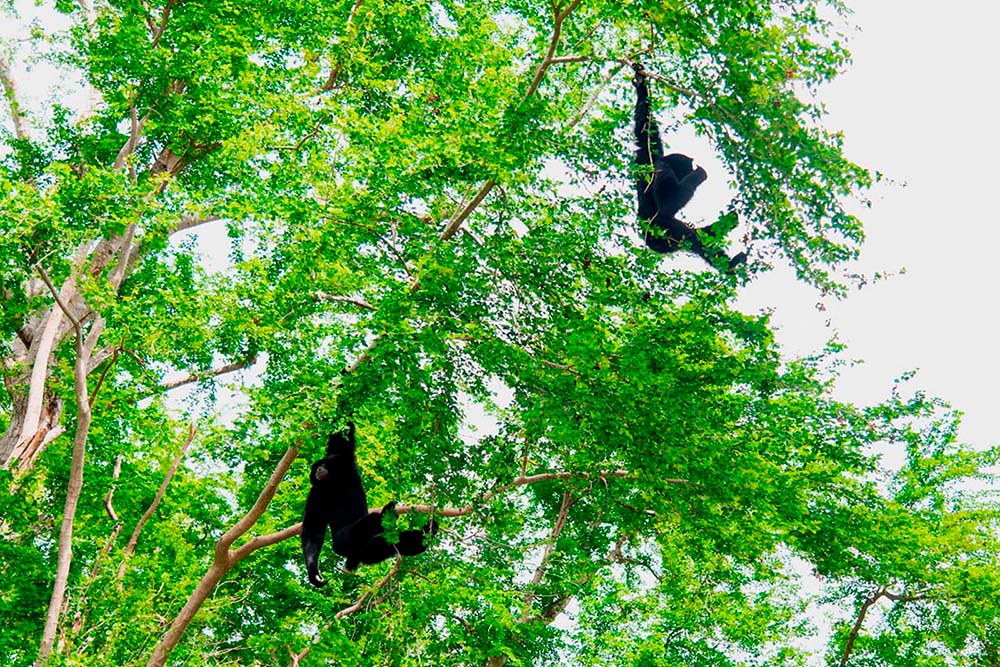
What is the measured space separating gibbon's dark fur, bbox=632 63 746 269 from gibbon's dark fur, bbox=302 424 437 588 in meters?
3.03

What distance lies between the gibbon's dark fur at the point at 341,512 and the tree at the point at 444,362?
308mm

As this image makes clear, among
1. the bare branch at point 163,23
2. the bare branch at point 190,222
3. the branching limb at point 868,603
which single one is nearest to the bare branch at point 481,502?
the branching limb at point 868,603

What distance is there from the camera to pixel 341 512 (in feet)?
24.9

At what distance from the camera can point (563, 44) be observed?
24.0ft

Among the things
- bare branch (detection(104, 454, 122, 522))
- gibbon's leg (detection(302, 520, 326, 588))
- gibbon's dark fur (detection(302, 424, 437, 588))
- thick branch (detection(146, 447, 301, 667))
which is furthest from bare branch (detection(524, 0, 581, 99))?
bare branch (detection(104, 454, 122, 522))

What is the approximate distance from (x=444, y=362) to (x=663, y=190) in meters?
2.92

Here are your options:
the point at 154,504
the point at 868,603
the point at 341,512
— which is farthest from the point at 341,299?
the point at 868,603

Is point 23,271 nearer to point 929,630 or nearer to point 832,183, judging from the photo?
point 832,183

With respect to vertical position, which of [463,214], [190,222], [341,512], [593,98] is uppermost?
[190,222]

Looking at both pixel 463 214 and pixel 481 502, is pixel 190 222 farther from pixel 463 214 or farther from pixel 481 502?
pixel 481 502

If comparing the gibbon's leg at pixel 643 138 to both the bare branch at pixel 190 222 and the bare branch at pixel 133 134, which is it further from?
the bare branch at pixel 190 222

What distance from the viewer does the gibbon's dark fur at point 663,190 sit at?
20.9 ft

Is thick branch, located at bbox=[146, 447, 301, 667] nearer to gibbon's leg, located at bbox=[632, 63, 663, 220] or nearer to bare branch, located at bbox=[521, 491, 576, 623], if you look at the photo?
gibbon's leg, located at bbox=[632, 63, 663, 220]

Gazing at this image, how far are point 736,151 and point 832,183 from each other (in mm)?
672
